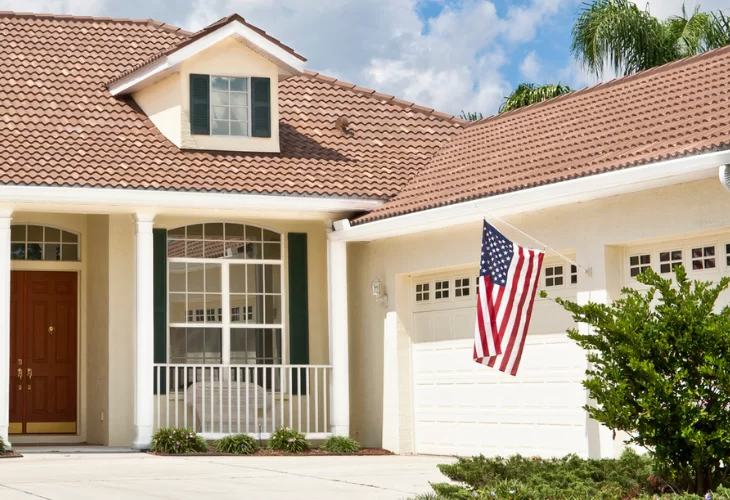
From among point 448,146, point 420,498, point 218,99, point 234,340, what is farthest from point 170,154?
point 420,498

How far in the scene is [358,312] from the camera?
17.4 metres

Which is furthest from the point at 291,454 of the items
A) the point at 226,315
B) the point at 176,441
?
the point at 226,315

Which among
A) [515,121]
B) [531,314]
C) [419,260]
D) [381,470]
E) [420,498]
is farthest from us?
[515,121]

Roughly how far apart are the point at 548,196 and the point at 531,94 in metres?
16.5

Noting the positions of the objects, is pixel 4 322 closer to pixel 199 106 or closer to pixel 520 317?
pixel 199 106

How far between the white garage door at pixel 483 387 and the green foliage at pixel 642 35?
582 inches

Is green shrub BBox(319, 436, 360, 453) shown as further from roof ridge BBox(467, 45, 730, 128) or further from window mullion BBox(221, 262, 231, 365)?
roof ridge BBox(467, 45, 730, 128)

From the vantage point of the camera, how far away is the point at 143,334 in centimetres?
1564

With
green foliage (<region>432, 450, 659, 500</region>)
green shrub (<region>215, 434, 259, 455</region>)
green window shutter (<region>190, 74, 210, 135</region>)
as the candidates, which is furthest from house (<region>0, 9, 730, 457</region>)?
green foliage (<region>432, 450, 659, 500</region>)

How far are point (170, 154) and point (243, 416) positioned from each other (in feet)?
12.0

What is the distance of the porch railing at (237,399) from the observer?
16203mm

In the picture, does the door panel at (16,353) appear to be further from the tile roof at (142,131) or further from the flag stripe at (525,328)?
the flag stripe at (525,328)

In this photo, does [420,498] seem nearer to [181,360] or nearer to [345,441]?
[345,441]

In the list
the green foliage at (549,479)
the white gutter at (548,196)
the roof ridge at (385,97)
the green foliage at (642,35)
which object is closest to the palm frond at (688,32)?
the green foliage at (642,35)
